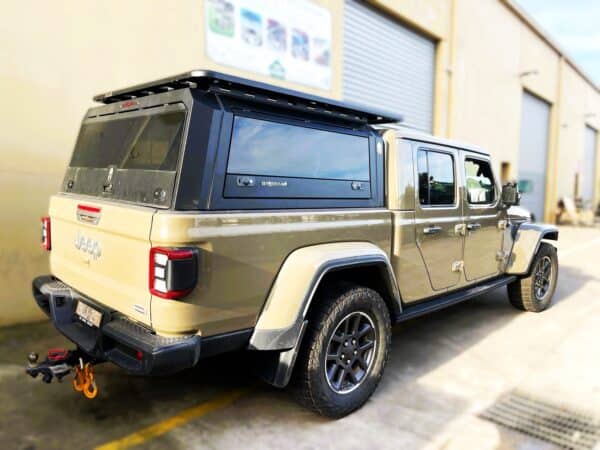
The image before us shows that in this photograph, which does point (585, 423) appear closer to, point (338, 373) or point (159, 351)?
point (338, 373)

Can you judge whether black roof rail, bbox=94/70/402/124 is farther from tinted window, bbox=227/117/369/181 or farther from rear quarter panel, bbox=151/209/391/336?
rear quarter panel, bbox=151/209/391/336

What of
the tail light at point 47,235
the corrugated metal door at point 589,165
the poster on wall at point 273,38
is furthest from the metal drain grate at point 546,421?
the corrugated metal door at point 589,165

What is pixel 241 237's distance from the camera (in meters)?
2.55

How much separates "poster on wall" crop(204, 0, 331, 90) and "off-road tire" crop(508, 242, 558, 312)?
4.47 meters

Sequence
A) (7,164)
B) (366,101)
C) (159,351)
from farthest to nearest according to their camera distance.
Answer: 1. (366,101)
2. (7,164)
3. (159,351)

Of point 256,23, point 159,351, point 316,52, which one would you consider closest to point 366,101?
point 316,52

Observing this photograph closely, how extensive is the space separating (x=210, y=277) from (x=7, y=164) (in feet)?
11.2

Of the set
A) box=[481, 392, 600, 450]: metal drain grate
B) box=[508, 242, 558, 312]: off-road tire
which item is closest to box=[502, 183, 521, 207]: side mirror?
box=[508, 242, 558, 312]: off-road tire

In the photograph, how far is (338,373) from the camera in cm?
313

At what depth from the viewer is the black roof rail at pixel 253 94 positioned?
2.54m

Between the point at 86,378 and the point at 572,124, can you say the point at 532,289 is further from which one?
the point at 572,124

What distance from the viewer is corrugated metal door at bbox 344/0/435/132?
9141mm

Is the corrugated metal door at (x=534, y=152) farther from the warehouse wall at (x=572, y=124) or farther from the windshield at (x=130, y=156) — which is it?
the windshield at (x=130, y=156)

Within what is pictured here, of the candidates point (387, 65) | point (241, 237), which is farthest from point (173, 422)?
point (387, 65)
